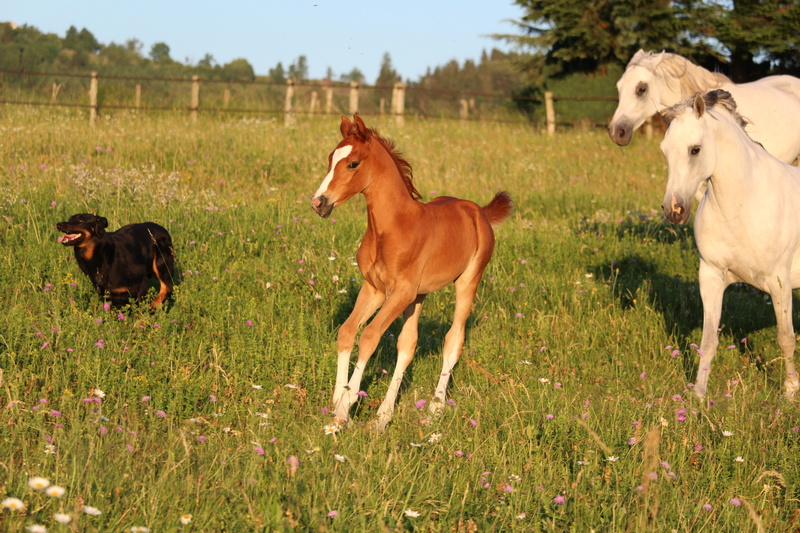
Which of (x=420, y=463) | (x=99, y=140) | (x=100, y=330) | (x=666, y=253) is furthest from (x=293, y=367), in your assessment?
(x=99, y=140)

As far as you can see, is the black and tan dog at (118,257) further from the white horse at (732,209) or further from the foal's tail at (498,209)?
the white horse at (732,209)

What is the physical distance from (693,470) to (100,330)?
405 cm

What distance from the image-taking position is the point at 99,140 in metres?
13.3

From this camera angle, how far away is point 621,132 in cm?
858

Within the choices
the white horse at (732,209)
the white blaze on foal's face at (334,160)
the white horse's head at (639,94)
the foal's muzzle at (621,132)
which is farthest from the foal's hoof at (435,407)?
the white horse's head at (639,94)

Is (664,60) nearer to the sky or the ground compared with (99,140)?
nearer to the sky

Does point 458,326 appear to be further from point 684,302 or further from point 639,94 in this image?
point 639,94

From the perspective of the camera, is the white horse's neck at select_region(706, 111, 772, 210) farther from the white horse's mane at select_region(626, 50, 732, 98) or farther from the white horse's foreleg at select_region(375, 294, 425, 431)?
the white horse's mane at select_region(626, 50, 732, 98)

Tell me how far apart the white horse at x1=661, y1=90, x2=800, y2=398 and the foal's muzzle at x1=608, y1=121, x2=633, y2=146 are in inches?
104

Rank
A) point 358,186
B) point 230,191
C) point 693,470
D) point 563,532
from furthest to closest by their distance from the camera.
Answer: point 230,191 → point 358,186 → point 693,470 → point 563,532

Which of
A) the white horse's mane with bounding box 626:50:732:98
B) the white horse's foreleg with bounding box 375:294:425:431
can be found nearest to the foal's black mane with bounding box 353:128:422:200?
the white horse's foreleg with bounding box 375:294:425:431

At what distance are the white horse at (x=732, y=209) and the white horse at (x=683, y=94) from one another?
2667 mm

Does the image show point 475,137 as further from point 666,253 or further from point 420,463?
point 420,463

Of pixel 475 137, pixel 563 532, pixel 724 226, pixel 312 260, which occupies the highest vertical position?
pixel 475 137
